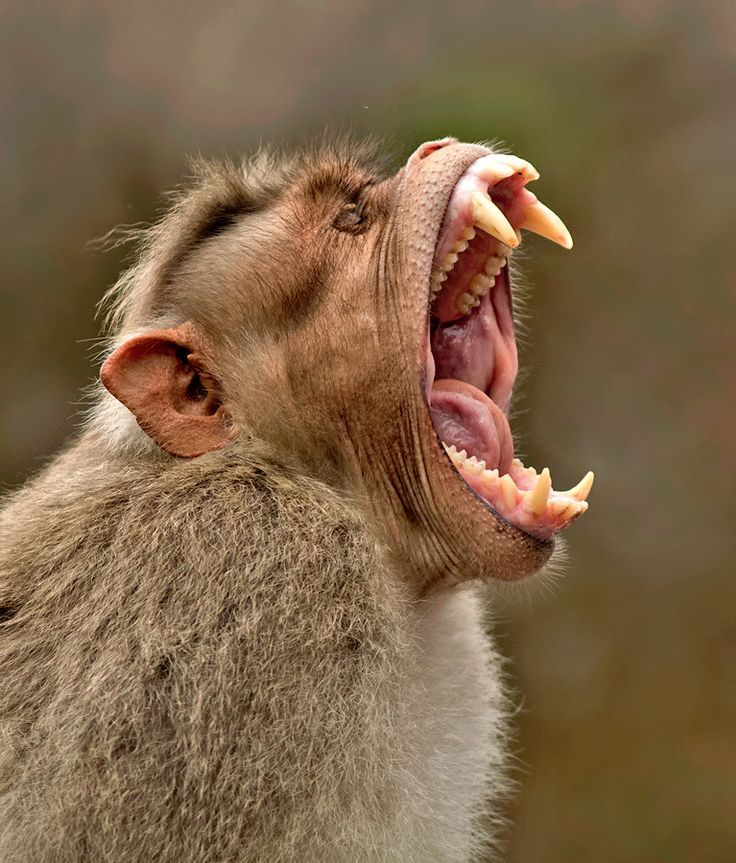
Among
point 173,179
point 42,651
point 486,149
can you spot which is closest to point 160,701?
point 42,651

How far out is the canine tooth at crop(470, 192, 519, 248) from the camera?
204cm

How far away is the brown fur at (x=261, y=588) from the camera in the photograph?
172cm

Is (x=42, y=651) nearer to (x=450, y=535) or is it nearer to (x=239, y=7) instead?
(x=450, y=535)

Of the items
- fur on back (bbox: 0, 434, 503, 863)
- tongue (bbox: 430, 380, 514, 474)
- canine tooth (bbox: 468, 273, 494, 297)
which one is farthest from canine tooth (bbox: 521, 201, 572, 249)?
fur on back (bbox: 0, 434, 503, 863)

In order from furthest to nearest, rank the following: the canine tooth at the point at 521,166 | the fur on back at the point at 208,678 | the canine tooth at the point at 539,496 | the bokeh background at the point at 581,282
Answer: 1. the bokeh background at the point at 581,282
2. the canine tooth at the point at 521,166
3. the canine tooth at the point at 539,496
4. the fur on back at the point at 208,678

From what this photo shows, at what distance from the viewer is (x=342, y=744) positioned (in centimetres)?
179

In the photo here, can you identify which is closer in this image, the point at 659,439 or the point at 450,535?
the point at 450,535

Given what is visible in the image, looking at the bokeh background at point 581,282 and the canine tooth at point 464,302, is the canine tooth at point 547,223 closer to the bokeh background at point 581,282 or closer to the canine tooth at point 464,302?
the canine tooth at point 464,302

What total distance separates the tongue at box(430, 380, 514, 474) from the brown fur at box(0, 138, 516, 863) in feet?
0.60

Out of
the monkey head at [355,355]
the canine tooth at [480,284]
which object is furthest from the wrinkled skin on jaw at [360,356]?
the canine tooth at [480,284]

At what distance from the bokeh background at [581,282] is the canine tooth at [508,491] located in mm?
1387

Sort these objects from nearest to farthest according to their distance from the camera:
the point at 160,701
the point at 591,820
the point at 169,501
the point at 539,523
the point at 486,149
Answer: the point at 160,701
the point at 169,501
the point at 539,523
the point at 486,149
the point at 591,820

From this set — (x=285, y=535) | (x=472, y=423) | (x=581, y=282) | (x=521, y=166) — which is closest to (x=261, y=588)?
(x=285, y=535)

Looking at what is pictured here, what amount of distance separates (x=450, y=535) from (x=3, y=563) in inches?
30.3
